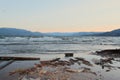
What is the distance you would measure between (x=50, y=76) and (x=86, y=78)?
8.19ft

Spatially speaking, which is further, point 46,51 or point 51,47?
point 51,47

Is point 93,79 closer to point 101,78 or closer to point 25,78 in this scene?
point 101,78

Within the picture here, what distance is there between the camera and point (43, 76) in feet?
59.4

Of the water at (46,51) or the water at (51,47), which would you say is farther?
the water at (51,47)

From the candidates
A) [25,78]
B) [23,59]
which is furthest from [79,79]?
[23,59]

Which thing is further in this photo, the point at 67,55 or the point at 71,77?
the point at 67,55

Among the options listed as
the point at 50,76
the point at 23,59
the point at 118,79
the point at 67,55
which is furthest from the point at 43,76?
the point at 67,55

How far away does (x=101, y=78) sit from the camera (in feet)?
58.9

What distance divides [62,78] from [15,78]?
311 centimetres

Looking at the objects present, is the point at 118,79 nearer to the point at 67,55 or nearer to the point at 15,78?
the point at 15,78

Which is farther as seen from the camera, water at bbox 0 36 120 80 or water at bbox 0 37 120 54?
water at bbox 0 37 120 54

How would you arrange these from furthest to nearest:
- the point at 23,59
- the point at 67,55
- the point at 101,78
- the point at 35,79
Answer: the point at 67,55
the point at 23,59
the point at 101,78
the point at 35,79

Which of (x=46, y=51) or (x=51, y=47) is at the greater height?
(x=46, y=51)

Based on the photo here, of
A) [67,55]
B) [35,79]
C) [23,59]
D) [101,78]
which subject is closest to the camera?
[35,79]
